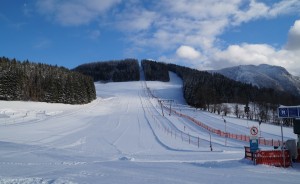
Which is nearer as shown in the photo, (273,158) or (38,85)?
(273,158)

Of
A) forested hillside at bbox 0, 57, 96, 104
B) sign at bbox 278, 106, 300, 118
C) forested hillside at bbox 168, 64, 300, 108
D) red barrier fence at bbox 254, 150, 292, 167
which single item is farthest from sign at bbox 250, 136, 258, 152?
forested hillside at bbox 168, 64, 300, 108

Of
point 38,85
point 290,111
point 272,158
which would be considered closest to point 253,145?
point 272,158

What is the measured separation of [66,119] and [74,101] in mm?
37519

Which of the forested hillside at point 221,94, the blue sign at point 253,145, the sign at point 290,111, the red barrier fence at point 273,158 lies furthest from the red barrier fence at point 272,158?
the forested hillside at point 221,94

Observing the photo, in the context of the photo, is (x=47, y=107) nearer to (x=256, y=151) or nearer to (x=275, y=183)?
(x=256, y=151)

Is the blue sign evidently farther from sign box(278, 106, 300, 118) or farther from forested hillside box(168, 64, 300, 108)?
forested hillside box(168, 64, 300, 108)

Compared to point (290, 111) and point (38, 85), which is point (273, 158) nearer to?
point (290, 111)

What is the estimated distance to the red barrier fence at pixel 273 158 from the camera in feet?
72.9

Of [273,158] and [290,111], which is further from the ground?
[290,111]

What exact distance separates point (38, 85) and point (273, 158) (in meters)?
85.4

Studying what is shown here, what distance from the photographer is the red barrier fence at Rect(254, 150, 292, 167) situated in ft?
72.9

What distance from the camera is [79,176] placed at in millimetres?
15562

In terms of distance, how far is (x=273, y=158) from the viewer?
22.5 m

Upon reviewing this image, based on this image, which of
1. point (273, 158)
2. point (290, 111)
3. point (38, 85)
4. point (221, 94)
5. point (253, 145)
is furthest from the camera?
point (221, 94)
